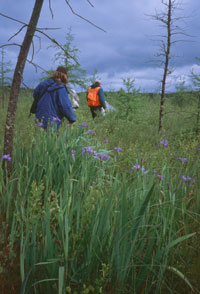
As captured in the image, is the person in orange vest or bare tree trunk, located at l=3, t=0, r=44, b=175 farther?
the person in orange vest

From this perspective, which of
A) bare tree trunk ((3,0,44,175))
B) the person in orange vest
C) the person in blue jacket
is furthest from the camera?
the person in orange vest

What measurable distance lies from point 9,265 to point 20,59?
7.77 feet

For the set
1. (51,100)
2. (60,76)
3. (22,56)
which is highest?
(60,76)

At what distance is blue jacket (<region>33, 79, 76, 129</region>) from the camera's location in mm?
5519

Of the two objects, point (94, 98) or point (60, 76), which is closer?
point (60, 76)

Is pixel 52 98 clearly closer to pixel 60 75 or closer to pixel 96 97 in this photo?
pixel 60 75

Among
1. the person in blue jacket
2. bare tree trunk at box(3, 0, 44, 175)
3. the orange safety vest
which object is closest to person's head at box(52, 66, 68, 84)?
the person in blue jacket

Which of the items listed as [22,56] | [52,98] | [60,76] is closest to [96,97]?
[60,76]

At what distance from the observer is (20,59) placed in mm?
3195

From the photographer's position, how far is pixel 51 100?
558cm

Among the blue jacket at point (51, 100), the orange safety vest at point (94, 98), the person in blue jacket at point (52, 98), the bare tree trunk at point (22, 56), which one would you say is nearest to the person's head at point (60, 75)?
the person in blue jacket at point (52, 98)

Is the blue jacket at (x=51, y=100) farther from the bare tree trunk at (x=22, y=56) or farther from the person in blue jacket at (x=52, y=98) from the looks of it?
the bare tree trunk at (x=22, y=56)

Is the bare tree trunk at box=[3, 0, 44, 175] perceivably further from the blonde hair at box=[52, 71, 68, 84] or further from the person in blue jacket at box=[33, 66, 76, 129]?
the blonde hair at box=[52, 71, 68, 84]

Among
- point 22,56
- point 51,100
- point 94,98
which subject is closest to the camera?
point 22,56
